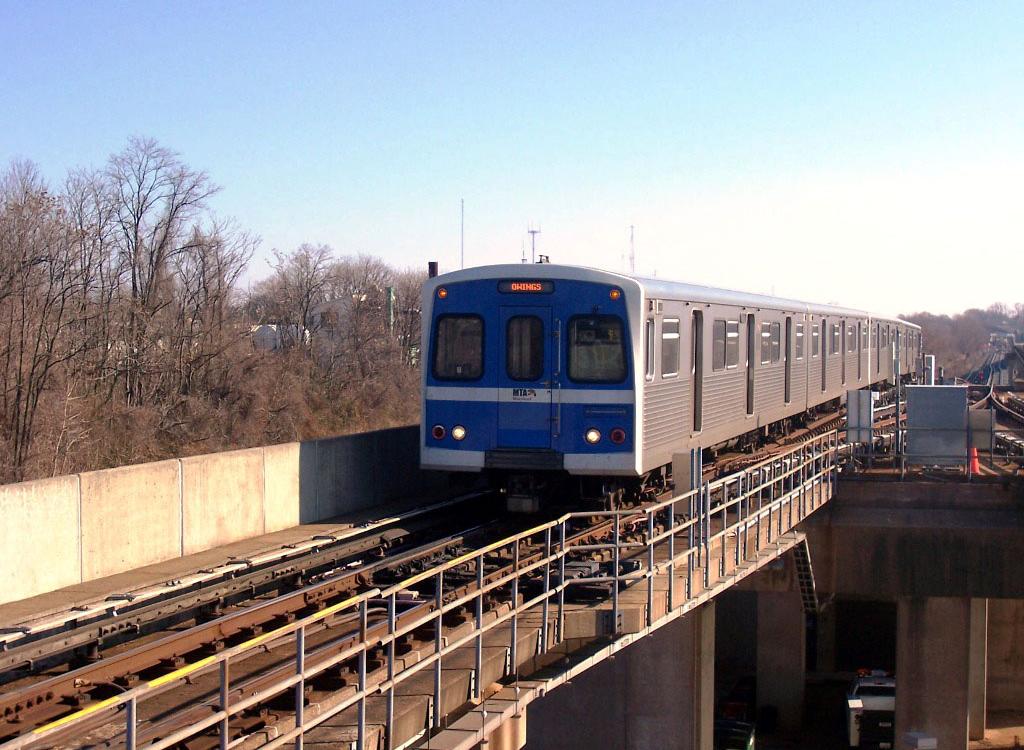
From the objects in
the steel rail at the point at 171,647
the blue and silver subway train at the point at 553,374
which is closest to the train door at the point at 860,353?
the blue and silver subway train at the point at 553,374

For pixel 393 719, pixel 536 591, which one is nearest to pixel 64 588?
pixel 536 591

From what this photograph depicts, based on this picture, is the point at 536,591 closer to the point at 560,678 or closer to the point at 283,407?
the point at 560,678

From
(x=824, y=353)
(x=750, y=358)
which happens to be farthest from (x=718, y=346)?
(x=824, y=353)

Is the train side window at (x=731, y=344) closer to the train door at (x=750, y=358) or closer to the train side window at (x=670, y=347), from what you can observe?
the train door at (x=750, y=358)

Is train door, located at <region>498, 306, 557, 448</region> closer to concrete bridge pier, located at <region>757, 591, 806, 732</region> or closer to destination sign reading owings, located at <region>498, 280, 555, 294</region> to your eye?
destination sign reading owings, located at <region>498, 280, 555, 294</region>

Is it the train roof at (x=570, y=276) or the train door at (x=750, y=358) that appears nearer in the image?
the train roof at (x=570, y=276)

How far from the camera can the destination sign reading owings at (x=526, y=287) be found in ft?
46.5

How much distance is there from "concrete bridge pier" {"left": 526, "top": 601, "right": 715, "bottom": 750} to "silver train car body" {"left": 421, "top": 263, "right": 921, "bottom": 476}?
10.3 ft

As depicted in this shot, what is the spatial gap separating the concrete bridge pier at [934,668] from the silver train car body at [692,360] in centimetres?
432

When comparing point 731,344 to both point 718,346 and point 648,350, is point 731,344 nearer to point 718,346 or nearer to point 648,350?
point 718,346

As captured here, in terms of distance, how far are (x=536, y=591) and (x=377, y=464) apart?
21.9 feet

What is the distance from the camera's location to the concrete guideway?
6.11m

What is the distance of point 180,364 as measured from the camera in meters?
40.5

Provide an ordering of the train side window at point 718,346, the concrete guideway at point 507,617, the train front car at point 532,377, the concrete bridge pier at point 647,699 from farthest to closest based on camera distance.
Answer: the concrete bridge pier at point 647,699 → the train side window at point 718,346 → the train front car at point 532,377 → the concrete guideway at point 507,617
